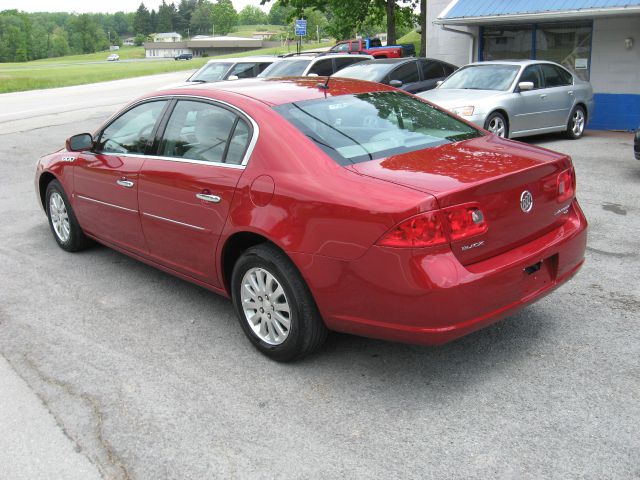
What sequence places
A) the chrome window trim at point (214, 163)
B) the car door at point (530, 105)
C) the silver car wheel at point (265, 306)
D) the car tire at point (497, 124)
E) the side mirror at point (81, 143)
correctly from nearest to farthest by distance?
the silver car wheel at point (265, 306)
the chrome window trim at point (214, 163)
the side mirror at point (81, 143)
the car tire at point (497, 124)
the car door at point (530, 105)

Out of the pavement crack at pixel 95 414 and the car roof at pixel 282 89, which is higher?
the car roof at pixel 282 89

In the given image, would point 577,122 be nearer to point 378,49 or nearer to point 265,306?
point 265,306

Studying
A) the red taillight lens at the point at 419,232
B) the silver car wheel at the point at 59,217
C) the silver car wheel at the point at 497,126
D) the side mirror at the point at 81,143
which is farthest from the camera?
the silver car wheel at the point at 497,126

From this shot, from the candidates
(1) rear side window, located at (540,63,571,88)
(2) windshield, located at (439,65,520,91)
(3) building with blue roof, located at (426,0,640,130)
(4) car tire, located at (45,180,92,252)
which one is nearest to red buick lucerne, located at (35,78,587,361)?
(4) car tire, located at (45,180,92,252)

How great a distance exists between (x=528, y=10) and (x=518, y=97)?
3.79m

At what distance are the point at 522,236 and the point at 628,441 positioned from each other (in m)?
1.15

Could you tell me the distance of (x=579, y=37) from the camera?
48.8 feet

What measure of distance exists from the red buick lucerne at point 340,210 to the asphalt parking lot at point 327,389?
1.19ft

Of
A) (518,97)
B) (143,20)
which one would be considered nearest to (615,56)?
(518,97)

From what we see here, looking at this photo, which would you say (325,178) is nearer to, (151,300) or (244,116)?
(244,116)

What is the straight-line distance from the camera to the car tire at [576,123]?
12.5 m

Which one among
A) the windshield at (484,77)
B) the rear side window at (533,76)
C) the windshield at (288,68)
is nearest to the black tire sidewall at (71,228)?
the windshield at (484,77)

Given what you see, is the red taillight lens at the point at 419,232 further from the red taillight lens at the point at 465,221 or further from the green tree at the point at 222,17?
the green tree at the point at 222,17

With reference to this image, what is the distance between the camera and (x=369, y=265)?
340 cm
